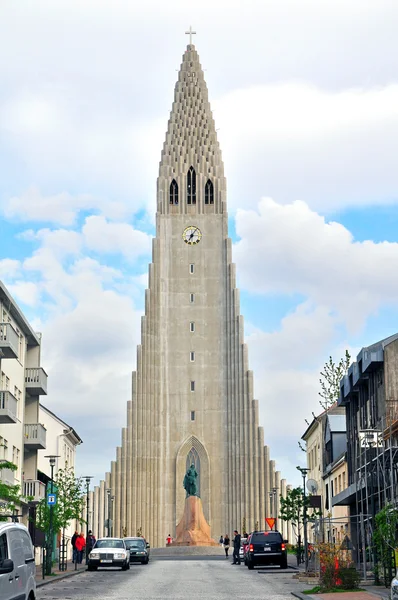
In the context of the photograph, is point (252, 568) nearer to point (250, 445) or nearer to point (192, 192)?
point (250, 445)

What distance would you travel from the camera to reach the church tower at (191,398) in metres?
95.3

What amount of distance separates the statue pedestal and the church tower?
11461mm

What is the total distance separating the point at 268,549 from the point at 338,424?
56.5 feet

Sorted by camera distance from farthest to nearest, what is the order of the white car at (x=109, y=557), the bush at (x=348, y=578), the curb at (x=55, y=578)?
the white car at (x=109, y=557) → the curb at (x=55, y=578) → the bush at (x=348, y=578)

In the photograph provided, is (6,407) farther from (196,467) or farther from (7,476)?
(196,467)

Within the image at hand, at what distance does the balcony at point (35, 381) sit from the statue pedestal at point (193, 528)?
28325mm

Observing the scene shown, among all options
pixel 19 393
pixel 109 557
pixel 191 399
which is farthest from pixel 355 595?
pixel 191 399

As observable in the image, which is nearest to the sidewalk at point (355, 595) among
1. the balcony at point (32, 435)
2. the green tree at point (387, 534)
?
the green tree at point (387, 534)

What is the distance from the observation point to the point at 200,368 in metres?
98.3

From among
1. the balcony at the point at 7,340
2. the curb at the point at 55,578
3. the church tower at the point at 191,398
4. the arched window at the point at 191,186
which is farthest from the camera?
the arched window at the point at 191,186

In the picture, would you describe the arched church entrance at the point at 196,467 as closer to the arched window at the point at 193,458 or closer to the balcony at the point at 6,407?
the arched window at the point at 193,458

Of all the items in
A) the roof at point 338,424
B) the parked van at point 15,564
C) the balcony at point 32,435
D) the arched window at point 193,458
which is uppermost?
the arched window at point 193,458

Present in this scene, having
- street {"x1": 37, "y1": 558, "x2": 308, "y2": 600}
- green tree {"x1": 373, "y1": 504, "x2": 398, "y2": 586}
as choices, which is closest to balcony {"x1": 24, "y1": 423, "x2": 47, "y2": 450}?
street {"x1": 37, "y1": 558, "x2": 308, "y2": 600}

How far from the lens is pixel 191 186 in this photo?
104375mm
